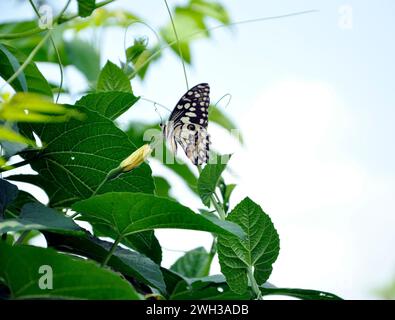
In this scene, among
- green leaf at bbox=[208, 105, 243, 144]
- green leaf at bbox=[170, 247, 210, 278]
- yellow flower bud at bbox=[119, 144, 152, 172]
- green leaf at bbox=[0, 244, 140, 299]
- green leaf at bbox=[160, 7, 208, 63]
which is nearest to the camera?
green leaf at bbox=[0, 244, 140, 299]

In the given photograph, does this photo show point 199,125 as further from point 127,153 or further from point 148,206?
point 148,206

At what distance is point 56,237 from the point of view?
943 millimetres

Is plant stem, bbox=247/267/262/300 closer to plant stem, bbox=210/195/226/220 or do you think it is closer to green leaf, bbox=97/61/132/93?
plant stem, bbox=210/195/226/220

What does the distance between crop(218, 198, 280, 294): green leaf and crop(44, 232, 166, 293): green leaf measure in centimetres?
10

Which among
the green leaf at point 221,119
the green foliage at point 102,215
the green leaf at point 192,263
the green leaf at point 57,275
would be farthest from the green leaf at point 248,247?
the green leaf at point 221,119

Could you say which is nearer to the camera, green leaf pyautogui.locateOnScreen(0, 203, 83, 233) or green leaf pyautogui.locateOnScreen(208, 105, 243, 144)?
green leaf pyautogui.locateOnScreen(0, 203, 83, 233)

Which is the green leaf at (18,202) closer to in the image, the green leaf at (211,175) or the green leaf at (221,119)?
the green leaf at (211,175)

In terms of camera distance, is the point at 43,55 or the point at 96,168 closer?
the point at 96,168

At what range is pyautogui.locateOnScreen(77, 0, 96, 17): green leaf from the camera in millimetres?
1044

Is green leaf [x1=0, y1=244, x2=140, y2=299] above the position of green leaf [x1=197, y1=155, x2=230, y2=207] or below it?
below

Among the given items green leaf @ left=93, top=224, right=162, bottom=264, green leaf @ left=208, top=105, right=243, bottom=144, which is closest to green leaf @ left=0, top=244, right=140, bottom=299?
green leaf @ left=93, top=224, right=162, bottom=264
